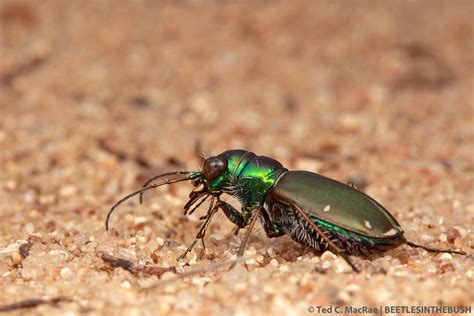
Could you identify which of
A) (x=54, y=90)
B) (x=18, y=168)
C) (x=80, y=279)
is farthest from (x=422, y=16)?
(x=80, y=279)

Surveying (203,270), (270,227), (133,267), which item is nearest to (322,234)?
(270,227)

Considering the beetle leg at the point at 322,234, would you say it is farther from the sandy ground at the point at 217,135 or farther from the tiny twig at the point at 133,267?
the tiny twig at the point at 133,267

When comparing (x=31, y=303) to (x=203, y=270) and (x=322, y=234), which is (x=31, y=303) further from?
(x=322, y=234)

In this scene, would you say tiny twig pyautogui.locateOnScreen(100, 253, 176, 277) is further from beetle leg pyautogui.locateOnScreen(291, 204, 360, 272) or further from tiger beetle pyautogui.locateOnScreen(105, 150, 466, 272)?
beetle leg pyautogui.locateOnScreen(291, 204, 360, 272)

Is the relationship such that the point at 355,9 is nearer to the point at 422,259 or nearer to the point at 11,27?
the point at 11,27

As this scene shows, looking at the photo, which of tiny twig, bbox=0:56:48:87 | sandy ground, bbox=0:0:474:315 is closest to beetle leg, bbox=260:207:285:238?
sandy ground, bbox=0:0:474:315

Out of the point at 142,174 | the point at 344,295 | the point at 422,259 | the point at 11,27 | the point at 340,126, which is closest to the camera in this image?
the point at 344,295
